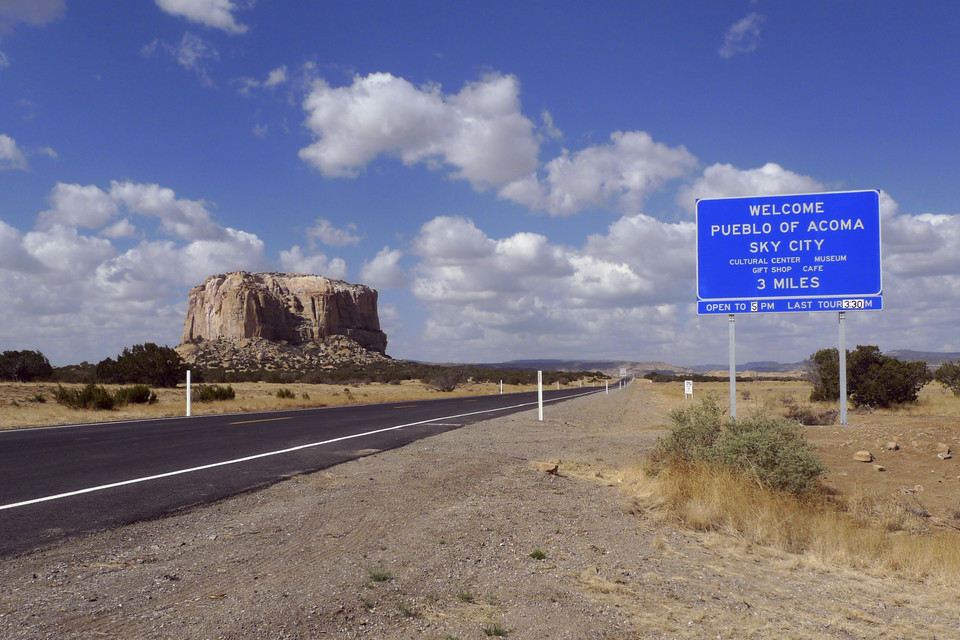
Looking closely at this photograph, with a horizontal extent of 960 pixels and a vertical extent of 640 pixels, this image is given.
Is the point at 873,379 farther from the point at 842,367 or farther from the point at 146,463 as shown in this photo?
the point at 146,463

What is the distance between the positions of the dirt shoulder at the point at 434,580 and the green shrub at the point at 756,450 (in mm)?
2348

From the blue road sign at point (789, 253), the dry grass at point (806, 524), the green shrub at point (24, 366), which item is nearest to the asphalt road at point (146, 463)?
the dry grass at point (806, 524)

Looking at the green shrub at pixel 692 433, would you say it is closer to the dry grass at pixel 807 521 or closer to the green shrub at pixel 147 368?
the dry grass at pixel 807 521

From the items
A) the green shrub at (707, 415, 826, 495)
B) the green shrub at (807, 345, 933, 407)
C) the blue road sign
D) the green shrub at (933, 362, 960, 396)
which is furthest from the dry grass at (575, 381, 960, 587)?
→ the green shrub at (933, 362, 960, 396)

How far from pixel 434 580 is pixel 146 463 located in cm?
770

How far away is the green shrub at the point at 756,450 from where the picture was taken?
888cm

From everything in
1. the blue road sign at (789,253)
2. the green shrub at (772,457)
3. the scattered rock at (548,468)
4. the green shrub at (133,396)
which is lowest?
the green shrub at (133,396)

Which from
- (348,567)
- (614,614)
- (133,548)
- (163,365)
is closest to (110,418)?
(133,548)

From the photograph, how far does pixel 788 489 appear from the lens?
880cm

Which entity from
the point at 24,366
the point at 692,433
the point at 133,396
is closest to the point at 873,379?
the point at 692,433

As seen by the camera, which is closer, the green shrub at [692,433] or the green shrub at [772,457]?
the green shrub at [772,457]

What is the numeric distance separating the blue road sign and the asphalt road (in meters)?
8.09

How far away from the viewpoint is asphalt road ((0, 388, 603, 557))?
6.58 meters

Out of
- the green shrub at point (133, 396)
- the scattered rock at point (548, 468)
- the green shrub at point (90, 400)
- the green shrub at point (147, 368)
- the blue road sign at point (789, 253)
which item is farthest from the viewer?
the green shrub at point (147, 368)
